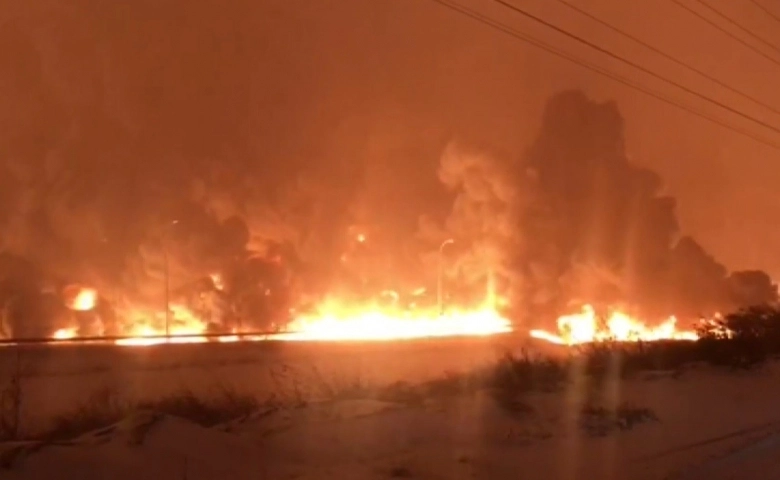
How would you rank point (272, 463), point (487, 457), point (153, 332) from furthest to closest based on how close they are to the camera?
point (153, 332), point (487, 457), point (272, 463)

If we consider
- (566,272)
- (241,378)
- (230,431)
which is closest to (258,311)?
(566,272)

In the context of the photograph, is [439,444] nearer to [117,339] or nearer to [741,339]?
[741,339]

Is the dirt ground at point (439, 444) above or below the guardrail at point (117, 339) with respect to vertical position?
below

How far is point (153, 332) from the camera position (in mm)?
58156

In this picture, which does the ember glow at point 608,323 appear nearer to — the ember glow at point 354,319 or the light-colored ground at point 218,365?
the ember glow at point 354,319

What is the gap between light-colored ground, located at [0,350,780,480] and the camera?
12.9m

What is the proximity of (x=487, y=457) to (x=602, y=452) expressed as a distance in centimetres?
201

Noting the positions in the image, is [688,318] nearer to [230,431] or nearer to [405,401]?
[405,401]

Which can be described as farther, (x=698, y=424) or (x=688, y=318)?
(x=688, y=318)

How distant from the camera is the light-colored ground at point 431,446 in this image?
12.9 metres

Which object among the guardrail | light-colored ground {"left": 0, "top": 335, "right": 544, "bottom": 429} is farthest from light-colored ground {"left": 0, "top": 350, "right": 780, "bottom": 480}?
the guardrail

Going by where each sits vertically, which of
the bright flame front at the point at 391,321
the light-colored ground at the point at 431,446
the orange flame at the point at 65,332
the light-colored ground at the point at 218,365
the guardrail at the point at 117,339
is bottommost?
the light-colored ground at the point at 431,446

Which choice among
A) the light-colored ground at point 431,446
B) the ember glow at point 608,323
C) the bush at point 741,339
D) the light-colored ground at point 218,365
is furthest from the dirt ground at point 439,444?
the ember glow at point 608,323

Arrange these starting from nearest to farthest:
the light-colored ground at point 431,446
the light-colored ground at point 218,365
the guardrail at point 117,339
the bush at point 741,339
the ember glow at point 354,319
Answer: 1. the light-colored ground at point 431,446
2. the light-colored ground at point 218,365
3. the bush at point 741,339
4. the guardrail at point 117,339
5. the ember glow at point 354,319
